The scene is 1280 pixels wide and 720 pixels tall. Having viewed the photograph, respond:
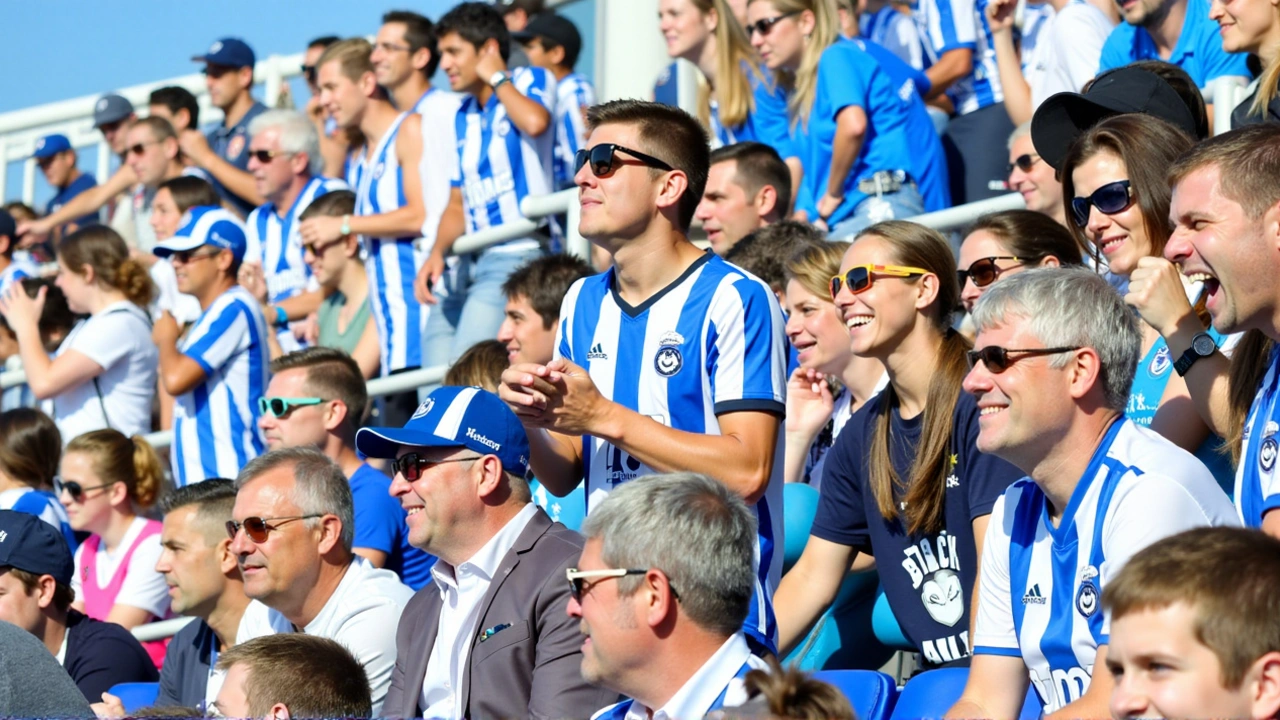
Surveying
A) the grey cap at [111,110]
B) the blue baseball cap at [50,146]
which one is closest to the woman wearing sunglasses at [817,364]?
the grey cap at [111,110]

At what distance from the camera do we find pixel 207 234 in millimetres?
8180

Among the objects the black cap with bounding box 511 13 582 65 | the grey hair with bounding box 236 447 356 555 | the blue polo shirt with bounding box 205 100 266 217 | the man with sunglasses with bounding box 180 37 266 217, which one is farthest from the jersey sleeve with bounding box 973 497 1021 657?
the blue polo shirt with bounding box 205 100 266 217

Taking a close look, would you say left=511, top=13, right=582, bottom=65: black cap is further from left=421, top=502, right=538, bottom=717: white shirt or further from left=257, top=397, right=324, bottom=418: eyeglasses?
left=421, top=502, right=538, bottom=717: white shirt

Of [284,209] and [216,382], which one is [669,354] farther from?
[284,209]

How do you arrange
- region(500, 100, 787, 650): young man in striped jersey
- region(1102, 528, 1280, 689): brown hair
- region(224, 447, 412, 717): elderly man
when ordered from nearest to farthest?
region(1102, 528, 1280, 689): brown hair → region(500, 100, 787, 650): young man in striped jersey → region(224, 447, 412, 717): elderly man

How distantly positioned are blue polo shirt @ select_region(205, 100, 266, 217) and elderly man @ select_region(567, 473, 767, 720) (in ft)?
26.2

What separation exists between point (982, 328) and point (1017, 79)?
13.6ft

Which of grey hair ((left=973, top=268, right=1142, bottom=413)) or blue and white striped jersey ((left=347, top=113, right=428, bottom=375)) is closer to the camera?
grey hair ((left=973, top=268, right=1142, bottom=413))

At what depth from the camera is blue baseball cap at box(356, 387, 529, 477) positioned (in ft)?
15.1

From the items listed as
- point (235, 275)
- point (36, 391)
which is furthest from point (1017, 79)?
point (36, 391)

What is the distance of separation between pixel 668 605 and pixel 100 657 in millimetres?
3578

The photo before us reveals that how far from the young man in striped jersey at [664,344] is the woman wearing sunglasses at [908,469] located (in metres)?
0.40

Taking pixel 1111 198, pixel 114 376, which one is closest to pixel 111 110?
pixel 114 376

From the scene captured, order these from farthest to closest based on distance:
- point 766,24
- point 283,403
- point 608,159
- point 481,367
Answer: point 766,24 < point 283,403 < point 481,367 < point 608,159
